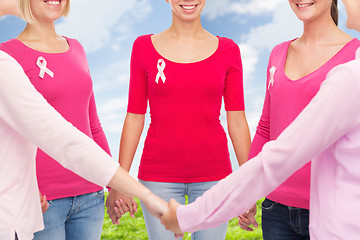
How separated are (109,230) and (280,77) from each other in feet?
13.0

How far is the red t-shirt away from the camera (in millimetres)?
2244

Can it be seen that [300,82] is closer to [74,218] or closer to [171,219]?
[171,219]

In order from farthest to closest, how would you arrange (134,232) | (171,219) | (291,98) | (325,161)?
(134,232) < (291,98) < (171,219) < (325,161)

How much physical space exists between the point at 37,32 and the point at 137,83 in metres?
0.57

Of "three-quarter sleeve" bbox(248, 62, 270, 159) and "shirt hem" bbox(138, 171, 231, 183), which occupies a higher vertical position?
"three-quarter sleeve" bbox(248, 62, 270, 159)

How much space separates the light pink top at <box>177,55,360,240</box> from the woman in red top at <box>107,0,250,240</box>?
30.4 inches

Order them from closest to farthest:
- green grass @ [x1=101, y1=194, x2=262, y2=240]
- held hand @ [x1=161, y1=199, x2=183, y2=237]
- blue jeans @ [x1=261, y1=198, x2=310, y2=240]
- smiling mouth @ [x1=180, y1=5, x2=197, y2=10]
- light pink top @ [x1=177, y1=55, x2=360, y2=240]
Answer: light pink top @ [x1=177, y1=55, x2=360, y2=240], held hand @ [x1=161, y1=199, x2=183, y2=237], blue jeans @ [x1=261, y1=198, x2=310, y2=240], smiling mouth @ [x1=180, y1=5, x2=197, y2=10], green grass @ [x1=101, y1=194, x2=262, y2=240]

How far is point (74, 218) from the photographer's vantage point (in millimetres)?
2174

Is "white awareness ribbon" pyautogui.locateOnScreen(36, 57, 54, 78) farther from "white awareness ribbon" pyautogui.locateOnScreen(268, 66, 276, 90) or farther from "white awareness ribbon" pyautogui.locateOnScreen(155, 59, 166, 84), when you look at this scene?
"white awareness ribbon" pyautogui.locateOnScreen(268, 66, 276, 90)

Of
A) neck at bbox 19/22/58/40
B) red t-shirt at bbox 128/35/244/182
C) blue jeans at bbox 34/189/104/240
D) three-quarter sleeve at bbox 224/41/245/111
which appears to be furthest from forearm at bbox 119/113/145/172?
neck at bbox 19/22/58/40

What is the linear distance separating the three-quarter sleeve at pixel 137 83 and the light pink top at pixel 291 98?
661mm

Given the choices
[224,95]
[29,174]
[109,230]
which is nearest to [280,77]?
[224,95]

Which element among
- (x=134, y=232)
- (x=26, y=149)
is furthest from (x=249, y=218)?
(x=134, y=232)

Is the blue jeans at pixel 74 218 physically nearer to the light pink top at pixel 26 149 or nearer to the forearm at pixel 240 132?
the light pink top at pixel 26 149
